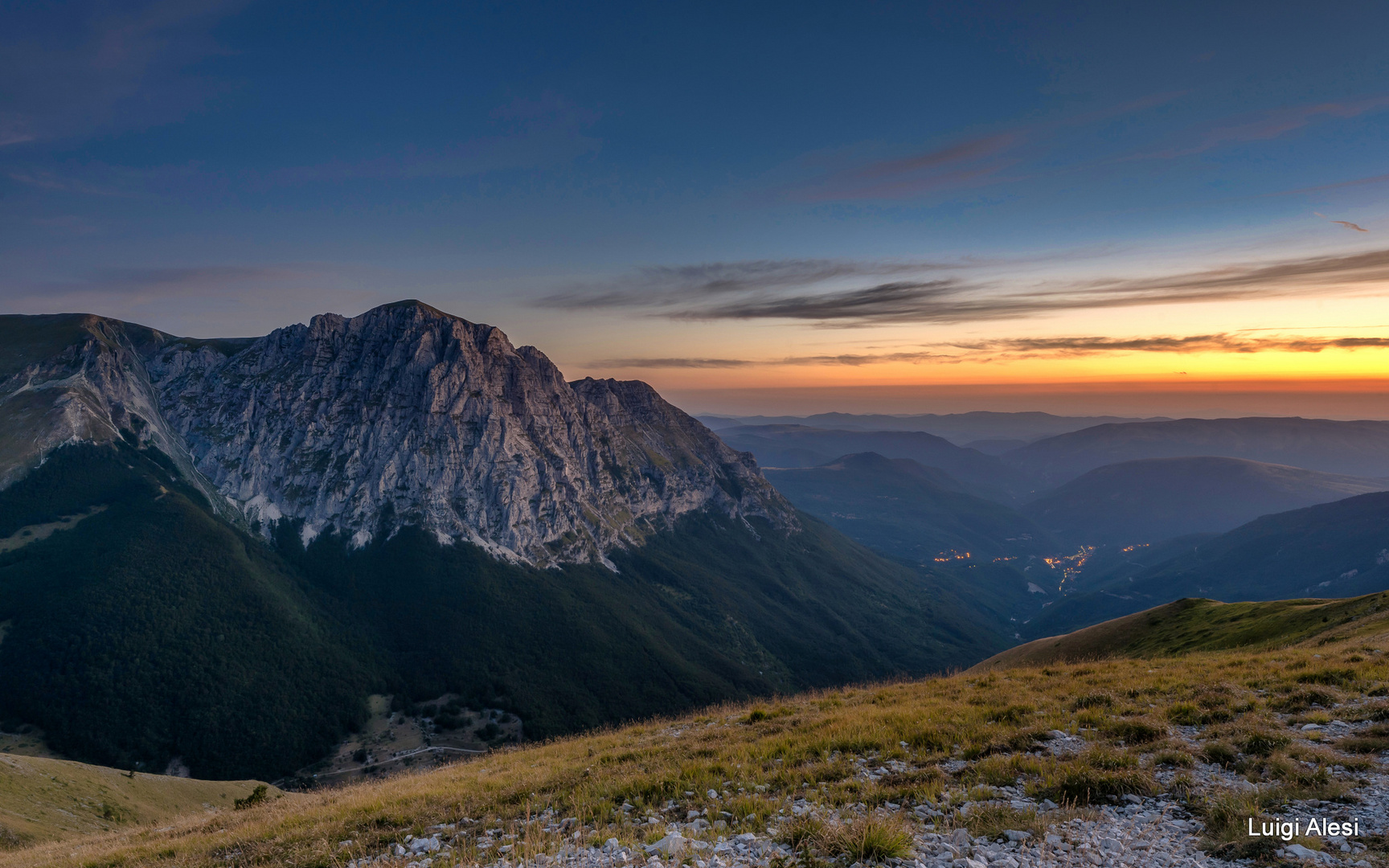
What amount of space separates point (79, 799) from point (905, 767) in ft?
237

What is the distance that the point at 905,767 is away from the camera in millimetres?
15398

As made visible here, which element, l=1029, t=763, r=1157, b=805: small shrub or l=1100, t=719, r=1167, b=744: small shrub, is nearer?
l=1029, t=763, r=1157, b=805: small shrub

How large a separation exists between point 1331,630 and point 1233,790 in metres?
37.3

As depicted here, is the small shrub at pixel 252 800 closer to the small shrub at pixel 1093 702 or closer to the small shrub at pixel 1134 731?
the small shrub at pixel 1134 731

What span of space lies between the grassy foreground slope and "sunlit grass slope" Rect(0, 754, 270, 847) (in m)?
21.6

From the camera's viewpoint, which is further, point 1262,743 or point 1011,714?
point 1011,714

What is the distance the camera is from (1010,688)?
2327 centimetres

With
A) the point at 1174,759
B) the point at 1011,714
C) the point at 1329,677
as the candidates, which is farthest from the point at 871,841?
the point at 1329,677

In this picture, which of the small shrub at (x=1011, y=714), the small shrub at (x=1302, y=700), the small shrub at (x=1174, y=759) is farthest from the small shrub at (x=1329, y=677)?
the small shrub at (x=1174, y=759)

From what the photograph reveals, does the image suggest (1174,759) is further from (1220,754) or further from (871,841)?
(871,841)

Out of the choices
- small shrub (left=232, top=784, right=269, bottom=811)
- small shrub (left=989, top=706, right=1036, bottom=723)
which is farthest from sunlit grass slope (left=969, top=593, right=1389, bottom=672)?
small shrub (left=232, top=784, right=269, bottom=811)

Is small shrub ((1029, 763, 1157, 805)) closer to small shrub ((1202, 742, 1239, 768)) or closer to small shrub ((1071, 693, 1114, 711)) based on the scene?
small shrub ((1202, 742, 1239, 768))

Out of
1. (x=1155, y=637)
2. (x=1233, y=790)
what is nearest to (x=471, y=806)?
(x=1233, y=790)

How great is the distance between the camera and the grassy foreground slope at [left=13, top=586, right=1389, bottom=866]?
40.4 ft
